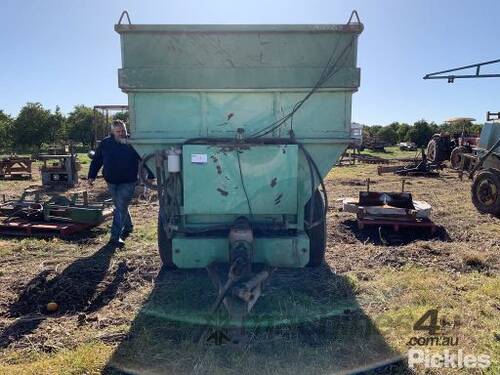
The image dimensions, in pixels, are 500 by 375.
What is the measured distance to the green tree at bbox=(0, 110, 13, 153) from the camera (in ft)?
111

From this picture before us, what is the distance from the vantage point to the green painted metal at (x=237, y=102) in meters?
3.98

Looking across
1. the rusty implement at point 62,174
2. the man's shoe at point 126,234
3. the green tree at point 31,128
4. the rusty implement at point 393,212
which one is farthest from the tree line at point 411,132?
the man's shoe at point 126,234

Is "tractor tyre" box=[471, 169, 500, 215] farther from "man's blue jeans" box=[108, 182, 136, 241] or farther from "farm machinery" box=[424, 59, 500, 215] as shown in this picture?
"man's blue jeans" box=[108, 182, 136, 241]

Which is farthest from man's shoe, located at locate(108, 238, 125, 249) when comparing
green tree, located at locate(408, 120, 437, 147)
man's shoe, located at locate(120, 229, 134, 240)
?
green tree, located at locate(408, 120, 437, 147)

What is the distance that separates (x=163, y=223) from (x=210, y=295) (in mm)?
851

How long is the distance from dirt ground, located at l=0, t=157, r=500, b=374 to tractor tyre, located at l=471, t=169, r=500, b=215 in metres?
2.04

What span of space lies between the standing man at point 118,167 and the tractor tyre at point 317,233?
8.30 ft

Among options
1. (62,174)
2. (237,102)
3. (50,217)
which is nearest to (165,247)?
(237,102)

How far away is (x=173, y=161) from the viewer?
12.9ft

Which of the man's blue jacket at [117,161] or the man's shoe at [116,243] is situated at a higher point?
the man's blue jacket at [117,161]

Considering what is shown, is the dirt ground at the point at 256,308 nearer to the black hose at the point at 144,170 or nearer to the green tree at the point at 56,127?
the black hose at the point at 144,170

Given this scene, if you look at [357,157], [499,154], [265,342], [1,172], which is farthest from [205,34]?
[357,157]

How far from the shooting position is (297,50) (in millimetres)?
4078

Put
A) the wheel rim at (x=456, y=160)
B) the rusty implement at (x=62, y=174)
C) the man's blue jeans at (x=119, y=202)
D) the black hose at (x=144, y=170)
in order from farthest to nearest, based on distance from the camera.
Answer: the wheel rim at (x=456, y=160) → the rusty implement at (x=62, y=174) → the man's blue jeans at (x=119, y=202) → the black hose at (x=144, y=170)
